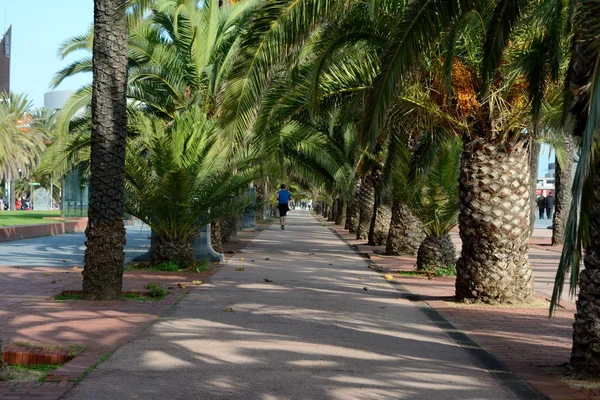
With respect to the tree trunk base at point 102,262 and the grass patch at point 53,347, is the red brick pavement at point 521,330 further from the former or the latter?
the tree trunk base at point 102,262

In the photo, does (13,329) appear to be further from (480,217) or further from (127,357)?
(480,217)

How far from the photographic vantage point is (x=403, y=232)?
66.2 ft

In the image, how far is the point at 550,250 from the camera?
81.3ft

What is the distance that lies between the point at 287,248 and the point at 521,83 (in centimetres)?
1287

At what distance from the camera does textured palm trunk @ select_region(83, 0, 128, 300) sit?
33.9 feet

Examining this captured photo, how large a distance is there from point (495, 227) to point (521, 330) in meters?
2.38

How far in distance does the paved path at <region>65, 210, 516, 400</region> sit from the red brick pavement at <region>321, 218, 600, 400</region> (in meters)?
0.33

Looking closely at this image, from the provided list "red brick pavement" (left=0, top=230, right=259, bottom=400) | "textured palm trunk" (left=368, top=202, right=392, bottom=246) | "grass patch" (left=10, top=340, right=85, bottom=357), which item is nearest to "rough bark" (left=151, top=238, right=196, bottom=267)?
"red brick pavement" (left=0, top=230, right=259, bottom=400)

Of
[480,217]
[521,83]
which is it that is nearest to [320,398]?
[480,217]

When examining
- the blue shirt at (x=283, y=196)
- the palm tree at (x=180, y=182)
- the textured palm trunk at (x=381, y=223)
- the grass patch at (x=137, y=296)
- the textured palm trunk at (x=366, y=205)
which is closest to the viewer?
the grass patch at (x=137, y=296)

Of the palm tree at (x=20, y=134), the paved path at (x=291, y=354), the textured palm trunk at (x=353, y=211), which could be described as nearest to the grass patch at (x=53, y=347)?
the paved path at (x=291, y=354)

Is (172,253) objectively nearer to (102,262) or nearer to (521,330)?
(102,262)

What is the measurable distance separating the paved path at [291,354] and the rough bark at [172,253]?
3.70 m

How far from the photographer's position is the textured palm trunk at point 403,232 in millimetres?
19984
